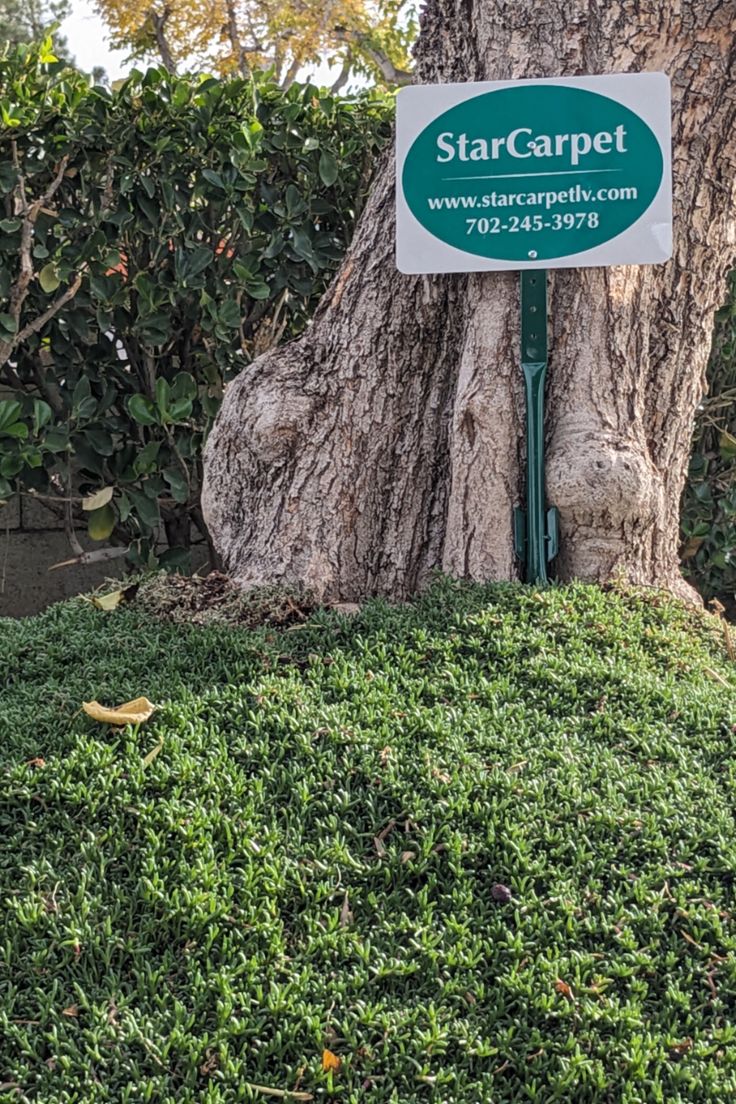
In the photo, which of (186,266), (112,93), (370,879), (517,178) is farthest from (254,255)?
(370,879)

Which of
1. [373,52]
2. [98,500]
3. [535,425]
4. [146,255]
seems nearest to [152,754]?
[535,425]

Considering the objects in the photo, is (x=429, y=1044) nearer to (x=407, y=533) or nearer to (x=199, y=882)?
(x=199, y=882)

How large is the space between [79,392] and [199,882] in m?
2.92

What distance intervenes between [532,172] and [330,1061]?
254cm

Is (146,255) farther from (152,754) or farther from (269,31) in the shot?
(269,31)

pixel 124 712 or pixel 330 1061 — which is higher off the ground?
pixel 124 712

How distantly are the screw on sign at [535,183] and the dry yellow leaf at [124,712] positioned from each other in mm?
1338

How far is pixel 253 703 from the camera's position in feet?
8.59

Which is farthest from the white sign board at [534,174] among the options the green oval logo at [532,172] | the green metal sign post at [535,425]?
the green metal sign post at [535,425]

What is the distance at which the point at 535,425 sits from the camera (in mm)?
3289

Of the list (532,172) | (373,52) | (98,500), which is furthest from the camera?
(373,52)

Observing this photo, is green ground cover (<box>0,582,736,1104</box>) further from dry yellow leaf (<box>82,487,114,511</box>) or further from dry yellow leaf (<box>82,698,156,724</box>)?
dry yellow leaf (<box>82,487,114,511</box>)

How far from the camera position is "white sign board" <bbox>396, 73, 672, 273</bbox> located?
319 cm

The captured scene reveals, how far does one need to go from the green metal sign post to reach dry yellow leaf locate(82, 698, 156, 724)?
1332 mm
